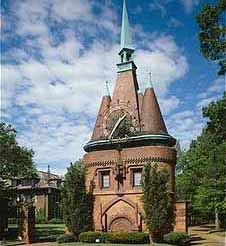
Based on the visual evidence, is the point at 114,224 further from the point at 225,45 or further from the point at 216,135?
the point at 225,45

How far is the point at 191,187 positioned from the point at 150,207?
19295mm

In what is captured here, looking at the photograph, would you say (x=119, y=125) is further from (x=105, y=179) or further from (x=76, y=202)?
(x=76, y=202)

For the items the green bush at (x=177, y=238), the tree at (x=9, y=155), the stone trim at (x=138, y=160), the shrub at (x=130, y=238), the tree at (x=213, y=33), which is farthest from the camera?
the tree at (x=9, y=155)

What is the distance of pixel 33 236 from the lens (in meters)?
34.5

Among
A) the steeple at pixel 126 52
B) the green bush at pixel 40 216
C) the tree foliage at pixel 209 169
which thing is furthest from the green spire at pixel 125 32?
the green bush at pixel 40 216

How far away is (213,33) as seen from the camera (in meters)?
18.4

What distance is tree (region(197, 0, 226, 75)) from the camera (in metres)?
18.2

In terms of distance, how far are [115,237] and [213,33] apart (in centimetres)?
1814

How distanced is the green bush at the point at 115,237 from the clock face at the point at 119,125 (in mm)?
8446

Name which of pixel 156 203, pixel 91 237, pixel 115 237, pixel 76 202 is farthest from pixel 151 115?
pixel 91 237

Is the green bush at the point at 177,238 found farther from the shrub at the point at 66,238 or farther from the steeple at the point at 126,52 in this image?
the steeple at the point at 126,52

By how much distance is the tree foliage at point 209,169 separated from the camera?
19484mm

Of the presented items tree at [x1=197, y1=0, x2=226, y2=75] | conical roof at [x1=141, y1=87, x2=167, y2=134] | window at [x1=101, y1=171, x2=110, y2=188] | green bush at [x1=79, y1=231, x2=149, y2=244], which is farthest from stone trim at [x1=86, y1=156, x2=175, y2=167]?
tree at [x1=197, y1=0, x2=226, y2=75]

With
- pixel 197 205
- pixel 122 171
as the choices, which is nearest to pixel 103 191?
pixel 122 171
